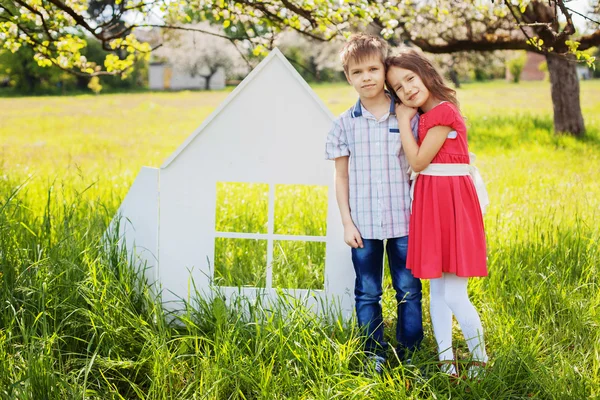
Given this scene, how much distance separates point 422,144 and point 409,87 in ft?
0.71

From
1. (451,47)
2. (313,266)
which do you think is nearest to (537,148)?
(451,47)

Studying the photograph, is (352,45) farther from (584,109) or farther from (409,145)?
(584,109)

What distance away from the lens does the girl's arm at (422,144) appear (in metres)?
2.36

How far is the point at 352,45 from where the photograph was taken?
2451 millimetres

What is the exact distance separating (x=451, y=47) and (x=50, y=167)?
4480mm

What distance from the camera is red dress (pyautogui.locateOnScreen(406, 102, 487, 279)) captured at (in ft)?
7.72

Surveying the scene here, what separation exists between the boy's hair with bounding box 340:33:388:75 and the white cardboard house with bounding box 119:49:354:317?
0.24 metres

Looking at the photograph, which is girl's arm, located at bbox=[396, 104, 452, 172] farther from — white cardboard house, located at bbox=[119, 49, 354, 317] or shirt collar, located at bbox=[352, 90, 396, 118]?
white cardboard house, located at bbox=[119, 49, 354, 317]

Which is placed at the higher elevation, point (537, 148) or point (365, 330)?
point (537, 148)

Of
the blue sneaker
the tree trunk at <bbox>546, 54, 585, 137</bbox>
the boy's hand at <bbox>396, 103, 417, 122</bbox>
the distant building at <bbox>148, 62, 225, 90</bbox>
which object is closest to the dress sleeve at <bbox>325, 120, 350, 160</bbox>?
the boy's hand at <bbox>396, 103, 417, 122</bbox>

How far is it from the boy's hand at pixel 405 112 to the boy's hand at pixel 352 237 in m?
0.43

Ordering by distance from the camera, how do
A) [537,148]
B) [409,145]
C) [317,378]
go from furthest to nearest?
[537,148]
[409,145]
[317,378]

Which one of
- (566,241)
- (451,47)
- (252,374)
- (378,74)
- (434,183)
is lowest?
(252,374)

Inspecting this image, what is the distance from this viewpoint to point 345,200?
251cm
